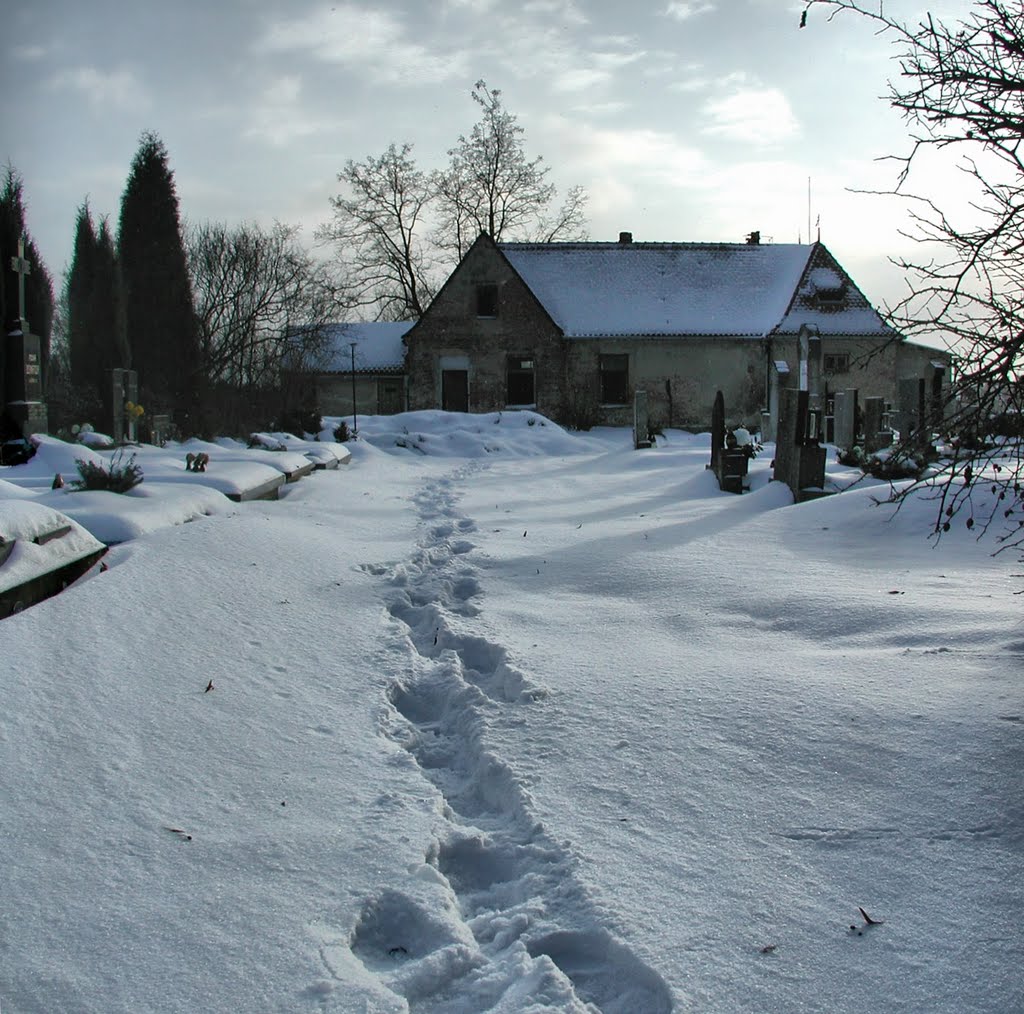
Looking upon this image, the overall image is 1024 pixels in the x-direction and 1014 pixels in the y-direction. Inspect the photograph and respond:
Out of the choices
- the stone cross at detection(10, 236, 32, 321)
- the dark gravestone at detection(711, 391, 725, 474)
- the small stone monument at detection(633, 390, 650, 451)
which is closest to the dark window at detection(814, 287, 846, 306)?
the small stone monument at detection(633, 390, 650, 451)

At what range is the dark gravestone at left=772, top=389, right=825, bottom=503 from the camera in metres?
10.2

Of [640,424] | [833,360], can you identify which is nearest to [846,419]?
[640,424]

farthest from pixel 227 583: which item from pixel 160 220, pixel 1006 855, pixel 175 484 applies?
pixel 160 220

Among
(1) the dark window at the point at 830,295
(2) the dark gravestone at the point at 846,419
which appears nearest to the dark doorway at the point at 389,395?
(1) the dark window at the point at 830,295

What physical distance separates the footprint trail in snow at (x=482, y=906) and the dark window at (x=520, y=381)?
26777mm

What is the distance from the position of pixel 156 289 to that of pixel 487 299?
32.9ft

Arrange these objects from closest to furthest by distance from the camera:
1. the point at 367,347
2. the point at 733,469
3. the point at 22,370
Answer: the point at 733,469 → the point at 22,370 → the point at 367,347

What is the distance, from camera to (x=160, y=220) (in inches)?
1099

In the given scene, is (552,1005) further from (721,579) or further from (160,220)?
(160,220)

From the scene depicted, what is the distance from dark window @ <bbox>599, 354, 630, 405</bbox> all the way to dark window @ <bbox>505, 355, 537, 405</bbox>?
2.28 metres

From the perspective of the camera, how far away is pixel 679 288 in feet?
103

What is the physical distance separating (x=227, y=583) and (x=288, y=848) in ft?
10.5

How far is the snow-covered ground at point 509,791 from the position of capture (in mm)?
2141

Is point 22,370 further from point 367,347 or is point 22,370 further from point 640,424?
point 367,347
